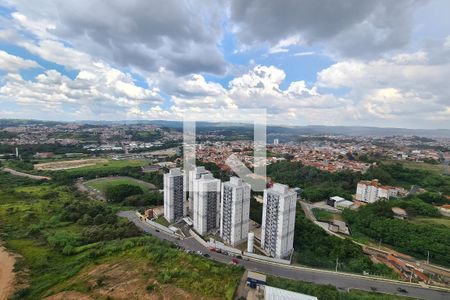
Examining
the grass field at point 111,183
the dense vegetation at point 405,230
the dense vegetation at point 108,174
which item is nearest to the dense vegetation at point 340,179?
the dense vegetation at point 405,230

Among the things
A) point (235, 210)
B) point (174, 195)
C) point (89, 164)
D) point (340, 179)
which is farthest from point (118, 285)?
point (89, 164)

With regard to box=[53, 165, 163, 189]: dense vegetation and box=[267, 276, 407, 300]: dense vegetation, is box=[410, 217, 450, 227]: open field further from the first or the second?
box=[53, 165, 163, 189]: dense vegetation

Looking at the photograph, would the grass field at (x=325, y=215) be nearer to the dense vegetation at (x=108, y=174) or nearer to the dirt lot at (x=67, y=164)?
→ the dense vegetation at (x=108, y=174)

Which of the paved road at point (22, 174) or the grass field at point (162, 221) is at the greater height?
the paved road at point (22, 174)

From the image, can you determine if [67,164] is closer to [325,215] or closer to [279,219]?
[279,219]

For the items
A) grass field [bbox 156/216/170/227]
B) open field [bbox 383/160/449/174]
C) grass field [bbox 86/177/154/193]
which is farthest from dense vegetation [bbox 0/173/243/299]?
open field [bbox 383/160/449/174]

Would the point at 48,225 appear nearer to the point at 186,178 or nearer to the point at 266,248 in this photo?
the point at 186,178
